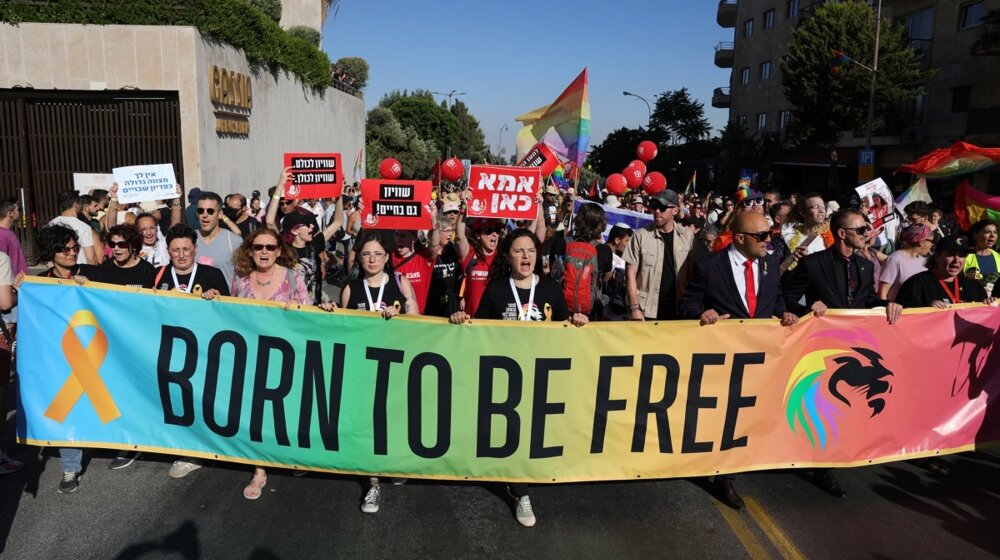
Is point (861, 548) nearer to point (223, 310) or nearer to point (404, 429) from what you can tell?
point (404, 429)

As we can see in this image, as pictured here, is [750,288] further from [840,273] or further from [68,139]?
[68,139]

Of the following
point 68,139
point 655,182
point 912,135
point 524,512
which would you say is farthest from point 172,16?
point 912,135

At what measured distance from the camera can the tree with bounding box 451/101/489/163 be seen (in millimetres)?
81219

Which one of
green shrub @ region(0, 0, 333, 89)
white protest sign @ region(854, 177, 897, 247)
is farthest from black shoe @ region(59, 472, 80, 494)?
green shrub @ region(0, 0, 333, 89)

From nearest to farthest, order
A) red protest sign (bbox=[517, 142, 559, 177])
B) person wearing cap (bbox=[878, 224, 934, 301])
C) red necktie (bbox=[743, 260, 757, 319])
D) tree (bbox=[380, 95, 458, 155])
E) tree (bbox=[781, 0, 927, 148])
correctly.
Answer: red necktie (bbox=[743, 260, 757, 319]) < person wearing cap (bbox=[878, 224, 934, 301]) < red protest sign (bbox=[517, 142, 559, 177]) < tree (bbox=[781, 0, 927, 148]) < tree (bbox=[380, 95, 458, 155])

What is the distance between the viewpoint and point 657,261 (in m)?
6.67

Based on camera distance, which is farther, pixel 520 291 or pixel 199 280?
pixel 199 280

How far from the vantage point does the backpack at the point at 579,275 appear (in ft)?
21.2

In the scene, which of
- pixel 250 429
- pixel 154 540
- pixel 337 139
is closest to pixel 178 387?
pixel 250 429

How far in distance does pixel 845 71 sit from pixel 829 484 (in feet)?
106

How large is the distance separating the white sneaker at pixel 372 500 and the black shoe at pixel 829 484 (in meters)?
3.00

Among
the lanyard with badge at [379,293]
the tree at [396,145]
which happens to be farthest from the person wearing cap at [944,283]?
the tree at [396,145]

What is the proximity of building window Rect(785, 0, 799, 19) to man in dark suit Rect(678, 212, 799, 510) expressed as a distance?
44.0m

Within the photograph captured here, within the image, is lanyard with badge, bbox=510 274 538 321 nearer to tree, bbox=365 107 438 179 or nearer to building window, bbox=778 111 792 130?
tree, bbox=365 107 438 179
